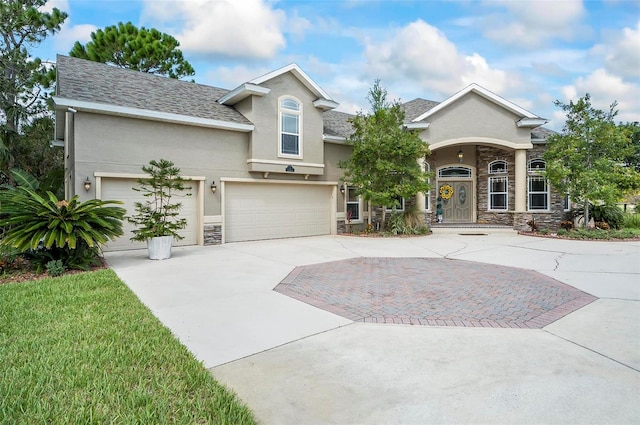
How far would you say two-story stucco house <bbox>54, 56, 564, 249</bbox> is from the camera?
10.5 metres

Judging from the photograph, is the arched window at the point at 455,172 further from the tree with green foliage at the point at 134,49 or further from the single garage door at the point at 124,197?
the tree with green foliage at the point at 134,49

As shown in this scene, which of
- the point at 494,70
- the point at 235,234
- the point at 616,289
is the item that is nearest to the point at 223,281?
the point at 235,234

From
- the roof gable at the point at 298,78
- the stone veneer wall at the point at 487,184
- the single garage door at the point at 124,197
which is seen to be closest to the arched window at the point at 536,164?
the stone veneer wall at the point at 487,184

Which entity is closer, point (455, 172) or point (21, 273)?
point (21, 273)

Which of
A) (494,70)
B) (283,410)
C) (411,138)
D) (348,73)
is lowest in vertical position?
(283,410)

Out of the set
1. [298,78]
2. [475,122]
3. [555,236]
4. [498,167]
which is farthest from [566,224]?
[298,78]

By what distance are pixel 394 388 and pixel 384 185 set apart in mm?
11948

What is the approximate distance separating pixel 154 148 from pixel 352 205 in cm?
852

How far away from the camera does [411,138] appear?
46.8 ft

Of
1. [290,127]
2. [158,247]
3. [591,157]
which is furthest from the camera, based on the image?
[591,157]

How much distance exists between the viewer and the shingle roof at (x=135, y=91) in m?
10.4

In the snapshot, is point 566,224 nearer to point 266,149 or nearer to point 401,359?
point 266,149

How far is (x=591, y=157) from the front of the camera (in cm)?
1395

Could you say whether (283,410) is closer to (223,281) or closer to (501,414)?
(501,414)
